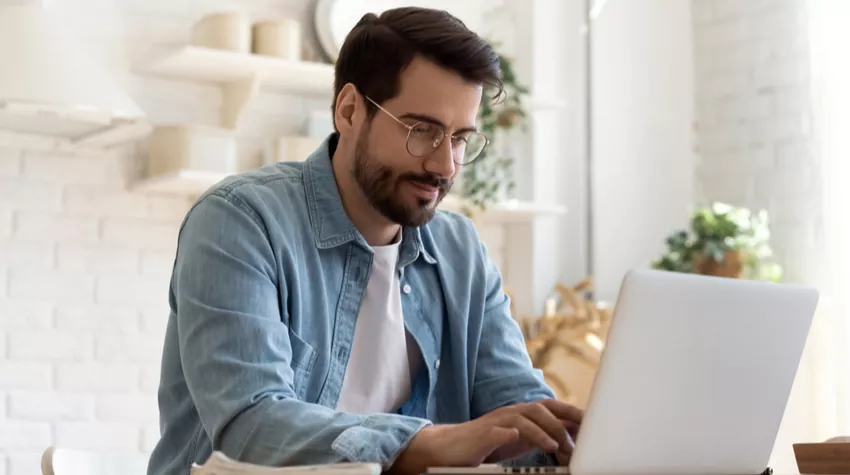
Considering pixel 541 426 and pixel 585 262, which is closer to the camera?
pixel 541 426

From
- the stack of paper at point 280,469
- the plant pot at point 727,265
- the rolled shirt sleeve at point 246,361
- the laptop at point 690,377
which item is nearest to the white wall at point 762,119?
the plant pot at point 727,265

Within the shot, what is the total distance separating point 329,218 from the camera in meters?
1.58

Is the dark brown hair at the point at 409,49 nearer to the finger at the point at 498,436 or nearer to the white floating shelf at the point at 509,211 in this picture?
the finger at the point at 498,436

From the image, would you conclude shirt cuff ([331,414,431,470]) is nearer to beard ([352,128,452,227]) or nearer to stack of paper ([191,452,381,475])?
stack of paper ([191,452,381,475])

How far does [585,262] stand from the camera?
3.85 meters

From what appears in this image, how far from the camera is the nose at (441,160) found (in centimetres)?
161

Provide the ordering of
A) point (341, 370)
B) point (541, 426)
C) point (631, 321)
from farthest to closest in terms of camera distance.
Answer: point (341, 370), point (541, 426), point (631, 321)

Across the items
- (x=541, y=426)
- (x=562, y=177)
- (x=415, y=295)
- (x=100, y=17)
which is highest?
(x=100, y=17)

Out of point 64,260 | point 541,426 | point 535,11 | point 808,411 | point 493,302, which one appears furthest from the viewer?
point 535,11

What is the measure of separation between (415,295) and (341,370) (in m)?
0.19

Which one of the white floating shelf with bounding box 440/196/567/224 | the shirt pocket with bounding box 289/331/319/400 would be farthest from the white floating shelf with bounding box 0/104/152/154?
the shirt pocket with bounding box 289/331/319/400

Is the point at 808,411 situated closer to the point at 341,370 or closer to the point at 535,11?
the point at 535,11

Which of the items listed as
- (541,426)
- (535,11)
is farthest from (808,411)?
(541,426)

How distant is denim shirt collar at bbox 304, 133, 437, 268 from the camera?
5.13ft
